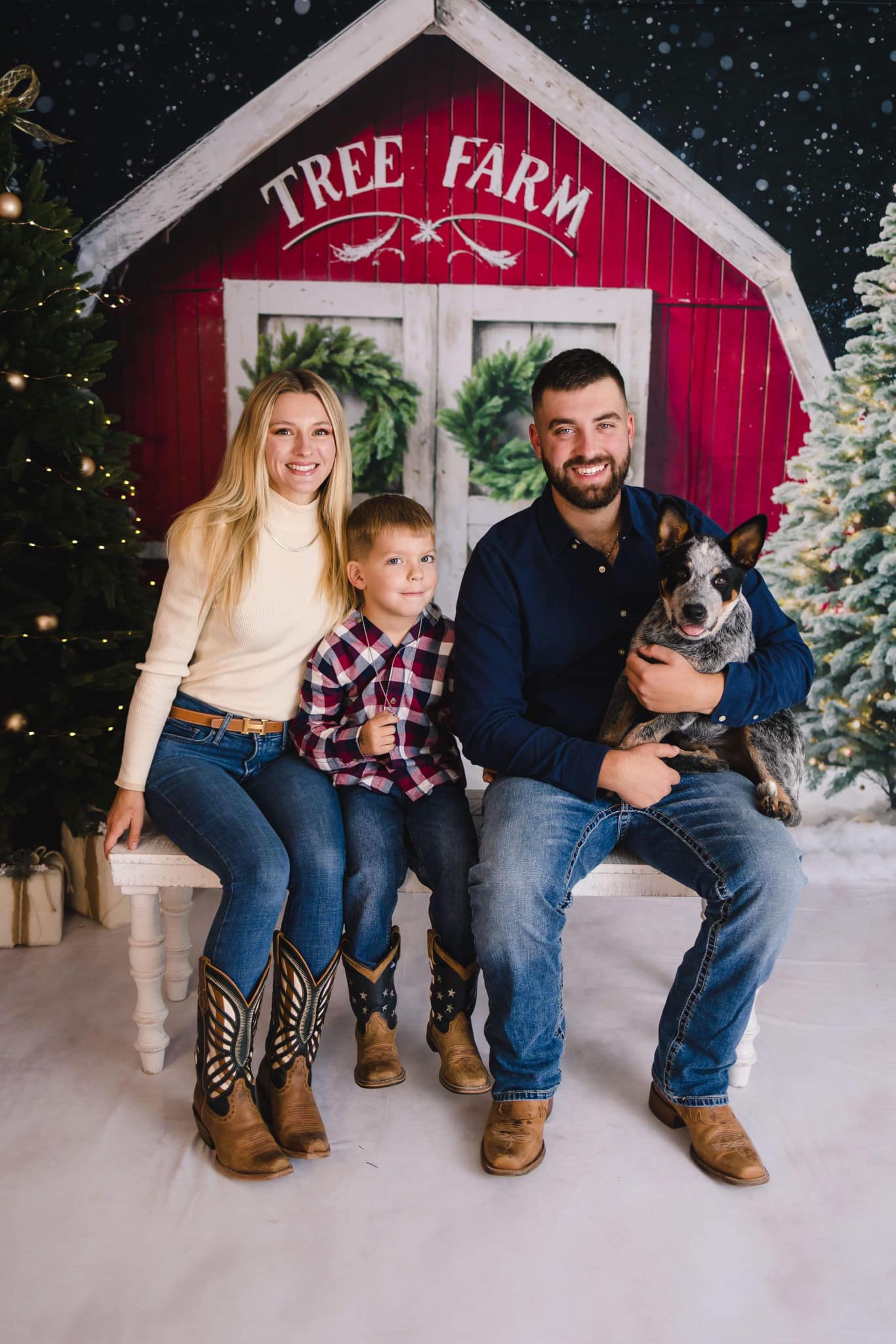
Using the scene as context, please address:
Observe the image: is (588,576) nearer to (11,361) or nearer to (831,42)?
(11,361)

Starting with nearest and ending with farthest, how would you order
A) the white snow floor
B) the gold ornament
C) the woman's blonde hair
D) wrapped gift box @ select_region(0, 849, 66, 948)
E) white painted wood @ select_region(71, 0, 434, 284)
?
1. the white snow floor
2. the woman's blonde hair
3. the gold ornament
4. wrapped gift box @ select_region(0, 849, 66, 948)
5. white painted wood @ select_region(71, 0, 434, 284)

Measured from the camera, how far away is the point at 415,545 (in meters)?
2.30

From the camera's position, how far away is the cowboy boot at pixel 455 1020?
2.28m

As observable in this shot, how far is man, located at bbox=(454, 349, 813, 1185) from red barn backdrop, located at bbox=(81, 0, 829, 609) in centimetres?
168

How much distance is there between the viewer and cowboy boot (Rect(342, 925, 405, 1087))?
7.44 ft

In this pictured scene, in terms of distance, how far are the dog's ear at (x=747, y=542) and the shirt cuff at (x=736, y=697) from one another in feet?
0.75

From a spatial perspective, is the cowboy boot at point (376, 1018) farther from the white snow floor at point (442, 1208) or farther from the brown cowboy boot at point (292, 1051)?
the brown cowboy boot at point (292, 1051)

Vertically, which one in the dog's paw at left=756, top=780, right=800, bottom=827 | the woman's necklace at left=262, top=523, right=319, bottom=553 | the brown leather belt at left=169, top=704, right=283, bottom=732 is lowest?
the dog's paw at left=756, top=780, right=800, bottom=827

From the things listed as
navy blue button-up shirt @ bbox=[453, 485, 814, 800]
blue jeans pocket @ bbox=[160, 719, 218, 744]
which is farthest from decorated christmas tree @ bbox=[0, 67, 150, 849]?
navy blue button-up shirt @ bbox=[453, 485, 814, 800]

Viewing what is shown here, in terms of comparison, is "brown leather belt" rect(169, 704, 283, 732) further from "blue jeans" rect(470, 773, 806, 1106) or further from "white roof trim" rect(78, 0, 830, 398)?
"white roof trim" rect(78, 0, 830, 398)

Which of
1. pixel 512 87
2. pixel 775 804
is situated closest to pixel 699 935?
pixel 775 804

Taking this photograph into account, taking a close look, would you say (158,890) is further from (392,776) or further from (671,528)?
(671,528)

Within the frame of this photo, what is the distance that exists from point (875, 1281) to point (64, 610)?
256cm

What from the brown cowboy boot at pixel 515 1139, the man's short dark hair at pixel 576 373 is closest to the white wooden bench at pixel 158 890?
the brown cowboy boot at pixel 515 1139
